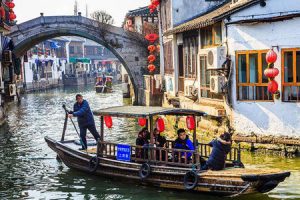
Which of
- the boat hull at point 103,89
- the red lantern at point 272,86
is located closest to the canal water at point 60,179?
the red lantern at point 272,86

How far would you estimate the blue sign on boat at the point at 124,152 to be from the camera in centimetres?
1218

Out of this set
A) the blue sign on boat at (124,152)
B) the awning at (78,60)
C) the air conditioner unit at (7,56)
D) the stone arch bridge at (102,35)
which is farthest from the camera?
the awning at (78,60)

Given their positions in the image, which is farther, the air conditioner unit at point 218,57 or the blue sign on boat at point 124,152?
the air conditioner unit at point 218,57

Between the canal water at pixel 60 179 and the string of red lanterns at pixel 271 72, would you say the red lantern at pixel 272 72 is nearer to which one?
the string of red lanterns at pixel 271 72

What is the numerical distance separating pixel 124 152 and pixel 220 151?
101 inches

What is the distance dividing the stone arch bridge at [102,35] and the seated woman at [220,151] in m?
21.4

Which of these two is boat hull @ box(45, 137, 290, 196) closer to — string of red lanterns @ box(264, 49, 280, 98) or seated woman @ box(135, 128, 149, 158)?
seated woman @ box(135, 128, 149, 158)

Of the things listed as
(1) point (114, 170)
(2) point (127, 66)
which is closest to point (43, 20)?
(2) point (127, 66)

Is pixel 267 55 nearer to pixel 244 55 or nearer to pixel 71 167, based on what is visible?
pixel 244 55

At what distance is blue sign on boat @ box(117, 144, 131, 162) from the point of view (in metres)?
12.2

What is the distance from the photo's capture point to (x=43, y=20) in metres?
33.4

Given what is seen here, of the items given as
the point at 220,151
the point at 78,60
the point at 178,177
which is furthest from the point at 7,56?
the point at 78,60

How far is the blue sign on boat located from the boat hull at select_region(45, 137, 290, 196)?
0.43ft

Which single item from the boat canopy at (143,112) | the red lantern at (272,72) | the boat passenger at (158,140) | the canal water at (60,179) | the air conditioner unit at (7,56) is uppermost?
the air conditioner unit at (7,56)
